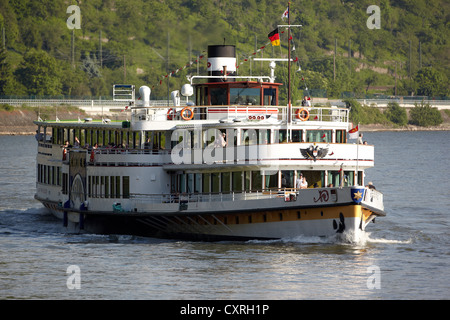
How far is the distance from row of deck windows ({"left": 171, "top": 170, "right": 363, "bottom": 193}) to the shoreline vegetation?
93.6m

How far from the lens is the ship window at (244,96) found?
42.4 m

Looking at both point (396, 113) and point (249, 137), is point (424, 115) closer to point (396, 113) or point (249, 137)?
point (396, 113)

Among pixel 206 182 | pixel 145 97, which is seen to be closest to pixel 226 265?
pixel 206 182

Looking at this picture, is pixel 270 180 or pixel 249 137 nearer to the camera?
pixel 270 180

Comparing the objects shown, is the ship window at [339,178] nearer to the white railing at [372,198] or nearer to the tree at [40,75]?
the white railing at [372,198]

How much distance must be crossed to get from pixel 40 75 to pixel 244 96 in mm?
111203

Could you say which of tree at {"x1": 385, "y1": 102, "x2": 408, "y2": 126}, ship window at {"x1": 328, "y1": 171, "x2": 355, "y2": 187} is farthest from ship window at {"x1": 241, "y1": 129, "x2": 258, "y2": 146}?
tree at {"x1": 385, "y1": 102, "x2": 408, "y2": 126}

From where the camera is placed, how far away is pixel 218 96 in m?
42.8

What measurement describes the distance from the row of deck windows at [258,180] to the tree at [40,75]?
11058 cm

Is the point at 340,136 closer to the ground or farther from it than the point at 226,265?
farther from it

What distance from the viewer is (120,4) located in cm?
17125
